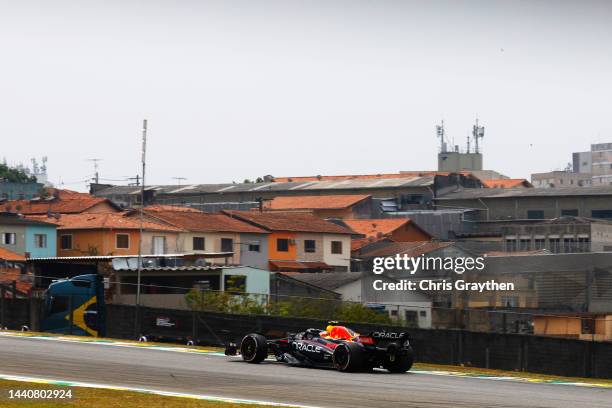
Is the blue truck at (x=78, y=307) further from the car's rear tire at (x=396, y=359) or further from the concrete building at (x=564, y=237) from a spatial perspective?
the concrete building at (x=564, y=237)

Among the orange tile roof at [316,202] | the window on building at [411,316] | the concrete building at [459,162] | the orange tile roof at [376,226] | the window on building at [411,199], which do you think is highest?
the concrete building at [459,162]

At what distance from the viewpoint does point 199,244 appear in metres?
91.6

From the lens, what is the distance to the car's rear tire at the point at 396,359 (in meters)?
31.6

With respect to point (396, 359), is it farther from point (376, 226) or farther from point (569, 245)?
point (376, 226)

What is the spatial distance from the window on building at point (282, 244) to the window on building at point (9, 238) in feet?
68.3

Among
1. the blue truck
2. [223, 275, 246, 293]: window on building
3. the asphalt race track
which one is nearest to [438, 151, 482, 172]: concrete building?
[223, 275, 246, 293]: window on building

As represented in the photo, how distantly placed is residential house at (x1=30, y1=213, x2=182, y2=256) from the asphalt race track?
52.6 meters

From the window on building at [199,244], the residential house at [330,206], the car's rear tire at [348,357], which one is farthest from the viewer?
the residential house at [330,206]

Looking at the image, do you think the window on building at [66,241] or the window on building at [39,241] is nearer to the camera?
the window on building at [39,241]

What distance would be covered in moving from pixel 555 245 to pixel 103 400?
76.8 m

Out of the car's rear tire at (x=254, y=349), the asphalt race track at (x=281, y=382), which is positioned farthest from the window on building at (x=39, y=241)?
the car's rear tire at (x=254, y=349)

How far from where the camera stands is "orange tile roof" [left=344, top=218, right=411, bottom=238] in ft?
367

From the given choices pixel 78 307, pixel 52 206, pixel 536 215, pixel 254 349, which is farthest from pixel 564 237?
pixel 254 349

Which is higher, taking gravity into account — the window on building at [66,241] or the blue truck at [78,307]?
the window on building at [66,241]
